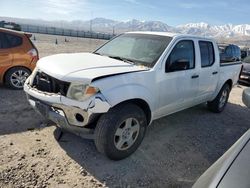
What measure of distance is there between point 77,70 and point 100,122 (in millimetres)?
772

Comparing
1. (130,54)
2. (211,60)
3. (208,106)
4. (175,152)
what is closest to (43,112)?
(130,54)

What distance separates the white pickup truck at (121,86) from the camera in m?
3.54

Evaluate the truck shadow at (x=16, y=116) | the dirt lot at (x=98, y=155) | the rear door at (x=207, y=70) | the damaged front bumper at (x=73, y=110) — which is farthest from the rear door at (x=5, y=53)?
the rear door at (x=207, y=70)

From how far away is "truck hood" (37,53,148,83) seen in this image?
357cm

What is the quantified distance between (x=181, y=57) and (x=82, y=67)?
6.06 feet

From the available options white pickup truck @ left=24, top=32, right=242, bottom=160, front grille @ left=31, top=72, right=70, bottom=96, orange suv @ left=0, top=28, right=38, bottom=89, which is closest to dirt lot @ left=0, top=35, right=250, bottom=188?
white pickup truck @ left=24, top=32, right=242, bottom=160

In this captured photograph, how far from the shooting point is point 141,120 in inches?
158

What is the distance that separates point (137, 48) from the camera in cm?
479

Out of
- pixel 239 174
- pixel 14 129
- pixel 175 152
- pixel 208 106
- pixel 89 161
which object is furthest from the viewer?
pixel 208 106

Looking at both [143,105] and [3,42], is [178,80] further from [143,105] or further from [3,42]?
[3,42]

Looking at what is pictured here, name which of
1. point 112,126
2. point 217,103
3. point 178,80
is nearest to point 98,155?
point 112,126

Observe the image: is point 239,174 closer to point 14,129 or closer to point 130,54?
point 130,54

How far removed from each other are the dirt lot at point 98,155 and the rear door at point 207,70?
71 centimetres

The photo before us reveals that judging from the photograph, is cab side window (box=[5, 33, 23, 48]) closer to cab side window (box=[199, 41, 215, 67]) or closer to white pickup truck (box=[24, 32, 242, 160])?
white pickup truck (box=[24, 32, 242, 160])
